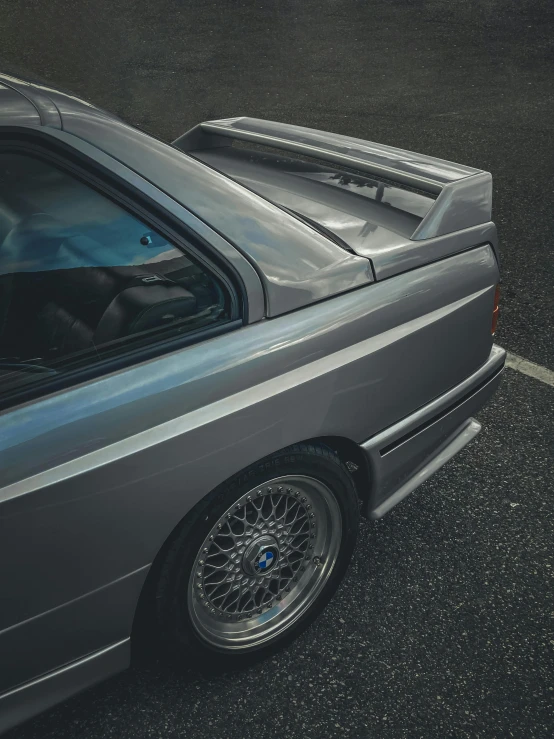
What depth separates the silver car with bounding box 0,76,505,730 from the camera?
5.42 ft

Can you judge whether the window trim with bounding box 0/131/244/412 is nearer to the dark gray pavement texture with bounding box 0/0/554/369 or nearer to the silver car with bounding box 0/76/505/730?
the silver car with bounding box 0/76/505/730

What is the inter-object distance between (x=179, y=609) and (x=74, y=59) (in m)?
9.14

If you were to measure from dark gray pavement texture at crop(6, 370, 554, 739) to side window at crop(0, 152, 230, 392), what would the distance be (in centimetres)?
113

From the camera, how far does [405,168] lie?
8.23 ft

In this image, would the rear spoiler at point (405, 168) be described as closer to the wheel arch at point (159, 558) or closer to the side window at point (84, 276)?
the wheel arch at point (159, 558)

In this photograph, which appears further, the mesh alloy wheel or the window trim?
the mesh alloy wheel

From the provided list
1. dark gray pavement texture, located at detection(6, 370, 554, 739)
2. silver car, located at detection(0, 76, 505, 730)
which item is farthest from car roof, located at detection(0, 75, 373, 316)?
dark gray pavement texture, located at detection(6, 370, 554, 739)

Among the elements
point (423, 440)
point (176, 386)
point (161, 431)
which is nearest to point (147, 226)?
point (176, 386)

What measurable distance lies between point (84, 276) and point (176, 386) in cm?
35

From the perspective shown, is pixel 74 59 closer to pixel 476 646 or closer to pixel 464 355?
pixel 464 355

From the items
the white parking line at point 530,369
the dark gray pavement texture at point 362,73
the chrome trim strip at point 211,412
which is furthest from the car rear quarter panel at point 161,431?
the dark gray pavement texture at point 362,73

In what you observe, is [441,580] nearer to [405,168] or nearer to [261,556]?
[261,556]

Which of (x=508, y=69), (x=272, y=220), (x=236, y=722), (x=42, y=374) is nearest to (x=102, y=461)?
(x=42, y=374)

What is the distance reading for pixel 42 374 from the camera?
5.39 feet
